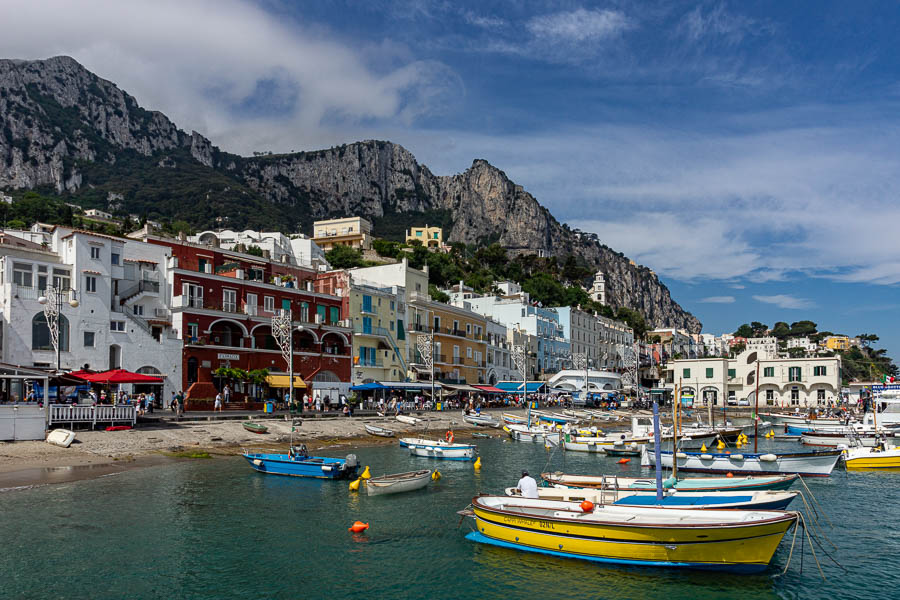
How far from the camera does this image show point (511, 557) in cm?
1988

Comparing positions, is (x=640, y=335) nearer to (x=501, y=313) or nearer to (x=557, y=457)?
(x=501, y=313)

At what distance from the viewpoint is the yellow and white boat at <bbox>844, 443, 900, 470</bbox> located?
39.3m

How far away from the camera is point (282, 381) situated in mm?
58188

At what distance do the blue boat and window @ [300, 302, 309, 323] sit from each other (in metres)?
31.1

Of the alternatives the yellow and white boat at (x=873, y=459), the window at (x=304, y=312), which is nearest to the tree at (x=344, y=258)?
the window at (x=304, y=312)

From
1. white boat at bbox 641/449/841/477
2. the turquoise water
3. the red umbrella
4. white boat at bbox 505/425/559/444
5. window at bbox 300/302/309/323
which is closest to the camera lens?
the turquoise water

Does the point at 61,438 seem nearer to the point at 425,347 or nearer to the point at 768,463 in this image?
the point at 768,463

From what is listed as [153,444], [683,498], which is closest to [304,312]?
[153,444]

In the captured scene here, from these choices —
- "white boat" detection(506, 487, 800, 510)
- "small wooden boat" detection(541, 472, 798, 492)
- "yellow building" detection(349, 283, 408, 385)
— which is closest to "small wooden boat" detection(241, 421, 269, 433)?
"small wooden boat" detection(541, 472, 798, 492)

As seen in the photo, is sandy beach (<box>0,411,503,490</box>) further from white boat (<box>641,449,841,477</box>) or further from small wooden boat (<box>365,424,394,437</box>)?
white boat (<box>641,449,841,477</box>)

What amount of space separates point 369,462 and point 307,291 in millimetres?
29431

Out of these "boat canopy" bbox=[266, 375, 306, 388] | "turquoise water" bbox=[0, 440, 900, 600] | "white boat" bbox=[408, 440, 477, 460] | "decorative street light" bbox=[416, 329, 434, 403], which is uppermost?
"decorative street light" bbox=[416, 329, 434, 403]

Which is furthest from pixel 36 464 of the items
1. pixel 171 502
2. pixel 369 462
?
pixel 369 462

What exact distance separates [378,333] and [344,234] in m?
87.8
